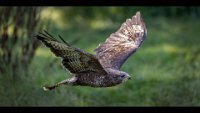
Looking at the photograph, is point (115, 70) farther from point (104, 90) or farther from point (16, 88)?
point (104, 90)

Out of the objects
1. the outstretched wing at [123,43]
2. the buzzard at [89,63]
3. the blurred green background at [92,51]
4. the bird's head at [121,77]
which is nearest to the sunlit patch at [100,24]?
the blurred green background at [92,51]

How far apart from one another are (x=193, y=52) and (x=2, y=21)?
3.21 metres

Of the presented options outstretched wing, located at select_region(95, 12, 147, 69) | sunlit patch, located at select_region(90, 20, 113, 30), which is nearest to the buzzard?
outstretched wing, located at select_region(95, 12, 147, 69)

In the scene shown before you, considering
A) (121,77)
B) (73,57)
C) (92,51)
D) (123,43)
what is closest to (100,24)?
(92,51)

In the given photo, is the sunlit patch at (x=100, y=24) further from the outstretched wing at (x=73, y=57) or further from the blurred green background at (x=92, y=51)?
the outstretched wing at (x=73, y=57)

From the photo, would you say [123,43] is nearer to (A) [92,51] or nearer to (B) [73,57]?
(B) [73,57]

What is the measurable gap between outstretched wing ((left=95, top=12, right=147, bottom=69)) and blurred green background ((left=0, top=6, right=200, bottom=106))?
1.66 metres

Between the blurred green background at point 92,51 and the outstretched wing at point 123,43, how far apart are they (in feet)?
5.43

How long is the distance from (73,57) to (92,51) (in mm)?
3932

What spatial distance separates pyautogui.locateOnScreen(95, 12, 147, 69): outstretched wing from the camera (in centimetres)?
599

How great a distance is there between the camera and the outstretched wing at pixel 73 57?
5.02 m

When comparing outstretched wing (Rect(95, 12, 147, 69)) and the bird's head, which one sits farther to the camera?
outstretched wing (Rect(95, 12, 147, 69))

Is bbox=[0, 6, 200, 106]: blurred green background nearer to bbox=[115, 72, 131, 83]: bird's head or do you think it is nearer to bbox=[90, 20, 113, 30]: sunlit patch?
bbox=[90, 20, 113, 30]: sunlit patch
